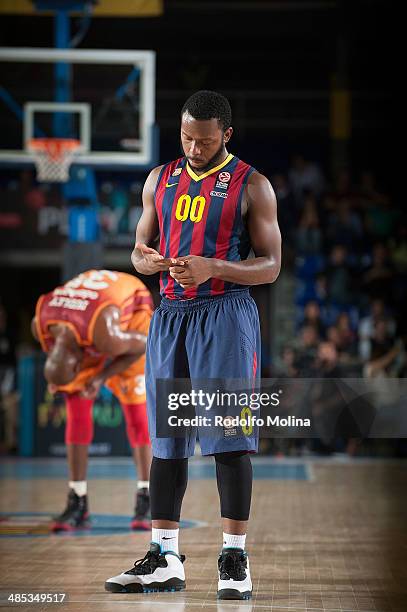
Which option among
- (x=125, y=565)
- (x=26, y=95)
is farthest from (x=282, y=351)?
(x=125, y=565)

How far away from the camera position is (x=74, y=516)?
5898mm

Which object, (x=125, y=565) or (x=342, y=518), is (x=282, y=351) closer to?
(x=342, y=518)

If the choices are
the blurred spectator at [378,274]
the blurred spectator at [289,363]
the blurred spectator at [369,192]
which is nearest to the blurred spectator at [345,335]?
the blurred spectator at [378,274]

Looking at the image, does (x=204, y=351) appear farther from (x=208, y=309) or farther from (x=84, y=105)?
(x=84, y=105)

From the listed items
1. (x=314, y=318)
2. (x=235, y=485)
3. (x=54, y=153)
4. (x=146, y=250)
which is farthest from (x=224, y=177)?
(x=314, y=318)

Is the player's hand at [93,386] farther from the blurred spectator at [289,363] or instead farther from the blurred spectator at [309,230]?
the blurred spectator at [309,230]

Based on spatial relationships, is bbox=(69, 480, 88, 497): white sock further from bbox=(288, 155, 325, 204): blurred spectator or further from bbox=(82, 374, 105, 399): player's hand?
bbox=(288, 155, 325, 204): blurred spectator

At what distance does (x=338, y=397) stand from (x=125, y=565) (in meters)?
1.31

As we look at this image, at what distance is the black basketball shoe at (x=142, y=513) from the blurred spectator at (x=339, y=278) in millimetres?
5886

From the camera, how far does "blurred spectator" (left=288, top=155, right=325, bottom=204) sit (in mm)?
12225

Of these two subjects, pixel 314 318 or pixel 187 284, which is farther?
pixel 314 318

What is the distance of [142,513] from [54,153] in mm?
4833

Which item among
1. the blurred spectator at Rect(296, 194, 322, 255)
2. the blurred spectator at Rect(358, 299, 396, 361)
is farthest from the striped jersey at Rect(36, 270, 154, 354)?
the blurred spectator at Rect(296, 194, 322, 255)

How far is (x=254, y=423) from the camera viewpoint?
3.97 m
